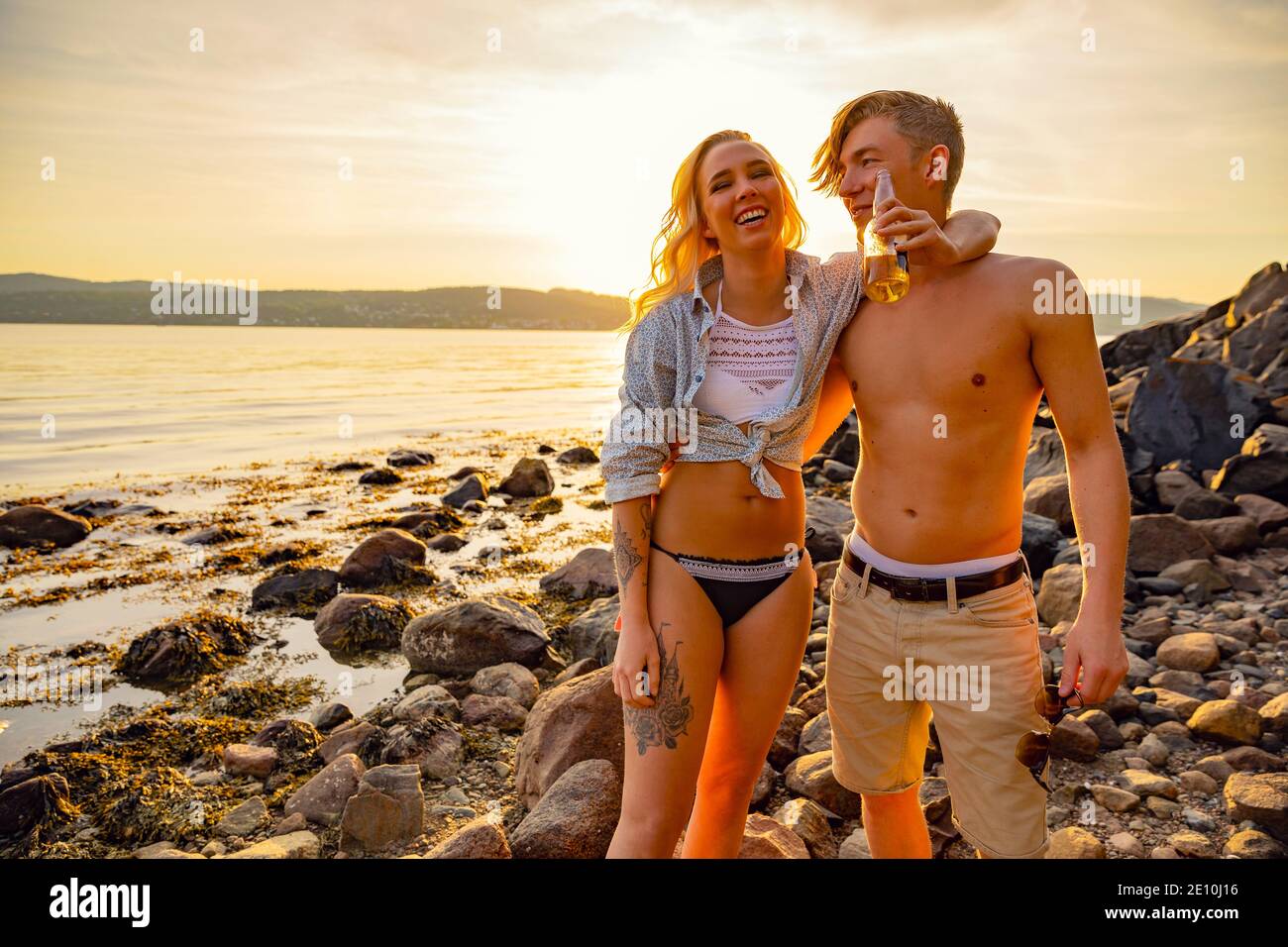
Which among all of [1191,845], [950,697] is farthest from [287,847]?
[1191,845]

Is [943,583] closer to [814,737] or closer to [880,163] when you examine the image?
[880,163]

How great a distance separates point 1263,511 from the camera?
32.3 ft

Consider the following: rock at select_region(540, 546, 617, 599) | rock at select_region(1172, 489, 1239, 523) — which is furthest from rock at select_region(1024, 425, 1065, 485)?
rock at select_region(540, 546, 617, 599)

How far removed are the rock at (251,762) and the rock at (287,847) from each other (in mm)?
904

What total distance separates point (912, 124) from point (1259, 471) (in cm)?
998

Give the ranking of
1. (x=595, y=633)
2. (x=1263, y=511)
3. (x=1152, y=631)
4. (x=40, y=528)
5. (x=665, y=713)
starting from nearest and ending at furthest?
(x=665, y=713) → (x=1152, y=631) → (x=595, y=633) → (x=1263, y=511) → (x=40, y=528)

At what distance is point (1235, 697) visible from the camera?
603 centimetres

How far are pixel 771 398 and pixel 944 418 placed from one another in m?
0.67

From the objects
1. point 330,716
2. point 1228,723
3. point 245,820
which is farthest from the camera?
point 330,716

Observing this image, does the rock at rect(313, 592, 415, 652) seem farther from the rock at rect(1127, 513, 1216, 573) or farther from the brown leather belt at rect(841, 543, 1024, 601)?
the rock at rect(1127, 513, 1216, 573)

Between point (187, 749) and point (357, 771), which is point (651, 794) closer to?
point (357, 771)

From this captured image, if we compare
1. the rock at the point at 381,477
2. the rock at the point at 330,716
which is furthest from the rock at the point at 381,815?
the rock at the point at 381,477

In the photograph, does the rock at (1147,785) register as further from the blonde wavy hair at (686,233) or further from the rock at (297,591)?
the rock at (297,591)
